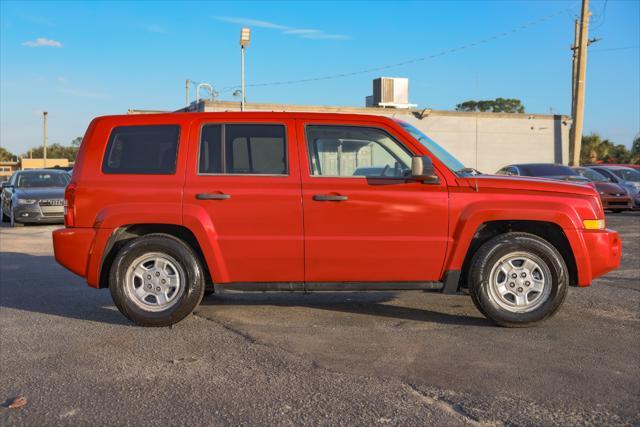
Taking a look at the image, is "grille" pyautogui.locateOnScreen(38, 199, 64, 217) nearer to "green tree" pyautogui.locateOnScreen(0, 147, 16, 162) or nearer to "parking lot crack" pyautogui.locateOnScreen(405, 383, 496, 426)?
"parking lot crack" pyautogui.locateOnScreen(405, 383, 496, 426)

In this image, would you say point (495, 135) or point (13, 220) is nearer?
point (13, 220)

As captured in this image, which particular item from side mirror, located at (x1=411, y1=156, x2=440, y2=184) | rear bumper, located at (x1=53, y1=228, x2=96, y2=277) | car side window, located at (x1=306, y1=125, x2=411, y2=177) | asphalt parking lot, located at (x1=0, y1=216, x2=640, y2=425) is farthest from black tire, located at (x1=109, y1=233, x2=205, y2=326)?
side mirror, located at (x1=411, y1=156, x2=440, y2=184)

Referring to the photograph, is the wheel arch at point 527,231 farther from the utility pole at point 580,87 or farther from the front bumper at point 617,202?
the utility pole at point 580,87

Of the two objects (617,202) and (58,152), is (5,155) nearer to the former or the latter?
(58,152)

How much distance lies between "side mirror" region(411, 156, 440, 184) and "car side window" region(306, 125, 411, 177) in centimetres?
21

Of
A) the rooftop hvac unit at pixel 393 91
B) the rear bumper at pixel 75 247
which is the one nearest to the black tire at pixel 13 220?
the rear bumper at pixel 75 247

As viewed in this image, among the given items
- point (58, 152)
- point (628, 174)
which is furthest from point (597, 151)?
point (58, 152)

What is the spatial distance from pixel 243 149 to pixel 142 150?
Result: 3.06ft

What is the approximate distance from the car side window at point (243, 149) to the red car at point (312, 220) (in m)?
0.01

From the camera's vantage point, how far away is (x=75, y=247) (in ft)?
18.6

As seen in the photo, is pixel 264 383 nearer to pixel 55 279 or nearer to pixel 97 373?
pixel 97 373

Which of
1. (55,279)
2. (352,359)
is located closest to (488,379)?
(352,359)

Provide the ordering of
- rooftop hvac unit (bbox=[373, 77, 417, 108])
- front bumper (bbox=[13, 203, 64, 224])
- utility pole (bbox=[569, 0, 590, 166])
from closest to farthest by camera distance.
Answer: front bumper (bbox=[13, 203, 64, 224])
utility pole (bbox=[569, 0, 590, 166])
rooftop hvac unit (bbox=[373, 77, 417, 108])

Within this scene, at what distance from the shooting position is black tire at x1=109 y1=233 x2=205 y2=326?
5.63 m
